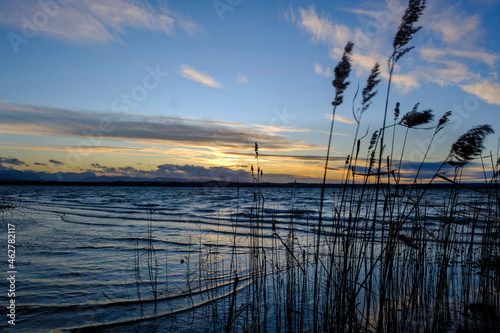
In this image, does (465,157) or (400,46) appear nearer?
(400,46)

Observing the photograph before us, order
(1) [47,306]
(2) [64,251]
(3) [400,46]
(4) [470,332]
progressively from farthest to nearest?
(2) [64,251], (1) [47,306], (4) [470,332], (3) [400,46]

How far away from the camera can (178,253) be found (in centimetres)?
797

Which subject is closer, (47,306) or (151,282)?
(47,306)

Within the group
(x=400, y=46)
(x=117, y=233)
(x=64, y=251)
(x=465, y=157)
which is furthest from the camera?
(x=117, y=233)

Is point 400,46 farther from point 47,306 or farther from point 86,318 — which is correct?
point 47,306

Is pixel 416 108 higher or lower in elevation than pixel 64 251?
higher

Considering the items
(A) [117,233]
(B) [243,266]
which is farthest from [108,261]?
(A) [117,233]

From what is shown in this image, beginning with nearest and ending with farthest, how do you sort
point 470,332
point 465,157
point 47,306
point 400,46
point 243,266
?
point 400,46, point 465,157, point 470,332, point 47,306, point 243,266

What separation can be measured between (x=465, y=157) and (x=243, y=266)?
476 centimetres

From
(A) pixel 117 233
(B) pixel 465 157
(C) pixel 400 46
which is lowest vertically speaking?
(A) pixel 117 233

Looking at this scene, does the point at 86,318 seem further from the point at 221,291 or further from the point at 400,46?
the point at 400,46

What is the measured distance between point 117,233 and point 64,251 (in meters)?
3.25

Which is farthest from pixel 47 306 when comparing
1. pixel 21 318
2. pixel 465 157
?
pixel 465 157

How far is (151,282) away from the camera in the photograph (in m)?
5.14
